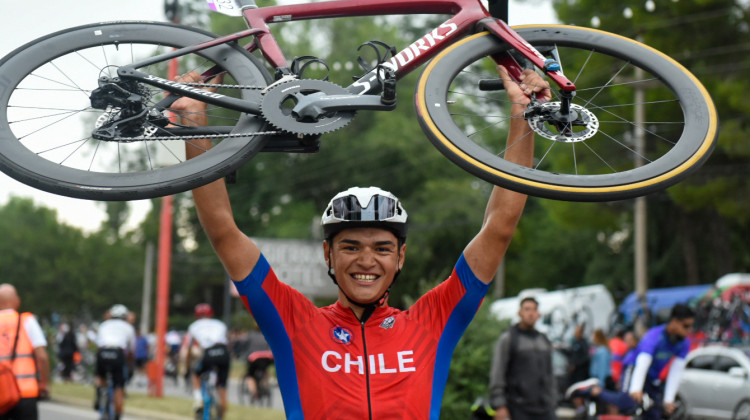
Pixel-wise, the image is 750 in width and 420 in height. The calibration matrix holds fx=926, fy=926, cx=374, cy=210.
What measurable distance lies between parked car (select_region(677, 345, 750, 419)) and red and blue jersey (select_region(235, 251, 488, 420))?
13.0 meters

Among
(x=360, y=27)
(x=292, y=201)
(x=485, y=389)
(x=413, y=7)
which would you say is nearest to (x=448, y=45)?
(x=413, y=7)

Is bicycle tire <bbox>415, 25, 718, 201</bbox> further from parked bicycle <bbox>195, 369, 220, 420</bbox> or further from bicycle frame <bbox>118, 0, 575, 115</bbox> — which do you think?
parked bicycle <bbox>195, 369, 220, 420</bbox>

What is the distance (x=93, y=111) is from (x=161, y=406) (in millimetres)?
15736

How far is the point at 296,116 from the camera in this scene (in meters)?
3.71

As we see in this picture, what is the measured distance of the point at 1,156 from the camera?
3.34 m

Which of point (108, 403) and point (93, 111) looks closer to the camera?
point (93, 111)

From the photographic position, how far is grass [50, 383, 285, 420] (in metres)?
16.6

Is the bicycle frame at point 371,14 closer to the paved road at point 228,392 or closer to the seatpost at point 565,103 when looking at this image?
the seatpost at point 565,103

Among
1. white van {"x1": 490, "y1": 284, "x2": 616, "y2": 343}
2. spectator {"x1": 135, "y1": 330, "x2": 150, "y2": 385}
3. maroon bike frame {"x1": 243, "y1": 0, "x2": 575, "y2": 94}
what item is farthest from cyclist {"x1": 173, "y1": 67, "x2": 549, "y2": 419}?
spectator {"x1": 135, "y1": 330, "x2": 150, "y2": 385}

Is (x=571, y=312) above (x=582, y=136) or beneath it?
beneath

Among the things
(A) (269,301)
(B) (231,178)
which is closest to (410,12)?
(B) (231,178)

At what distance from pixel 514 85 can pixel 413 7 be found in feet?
2.09

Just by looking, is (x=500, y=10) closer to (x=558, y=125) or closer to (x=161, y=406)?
(x=558, y=125)

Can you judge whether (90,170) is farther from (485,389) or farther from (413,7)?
(485,389)
